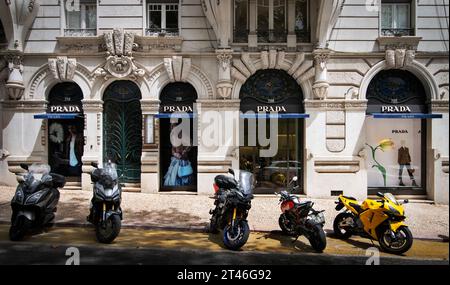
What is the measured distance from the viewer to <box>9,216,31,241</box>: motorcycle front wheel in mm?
5098

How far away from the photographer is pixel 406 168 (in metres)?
10.1

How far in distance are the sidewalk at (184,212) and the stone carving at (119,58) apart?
4.30m

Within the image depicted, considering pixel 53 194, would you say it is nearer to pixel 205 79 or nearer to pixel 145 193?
pixel 145 193

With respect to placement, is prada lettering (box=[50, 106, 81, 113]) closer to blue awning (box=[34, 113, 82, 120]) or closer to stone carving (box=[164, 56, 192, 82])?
blue awning (box=[34, 113, 82, 120])

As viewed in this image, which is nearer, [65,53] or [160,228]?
[160,228]

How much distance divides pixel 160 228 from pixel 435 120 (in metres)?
8.59

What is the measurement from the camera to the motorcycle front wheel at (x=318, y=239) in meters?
4.85

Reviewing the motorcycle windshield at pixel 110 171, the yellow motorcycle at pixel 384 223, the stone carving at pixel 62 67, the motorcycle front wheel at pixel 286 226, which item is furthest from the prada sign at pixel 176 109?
the yellow motorcycle at pixel 384 223

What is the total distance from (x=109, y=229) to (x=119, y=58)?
23.3ft

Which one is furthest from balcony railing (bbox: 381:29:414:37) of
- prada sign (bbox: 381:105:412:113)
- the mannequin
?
the mannequin

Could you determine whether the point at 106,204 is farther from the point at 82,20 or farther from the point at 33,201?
the point at 82,20

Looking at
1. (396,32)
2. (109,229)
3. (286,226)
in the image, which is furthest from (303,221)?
(396,32)

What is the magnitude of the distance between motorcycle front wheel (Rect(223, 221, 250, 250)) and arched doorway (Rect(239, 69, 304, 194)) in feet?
18.3
